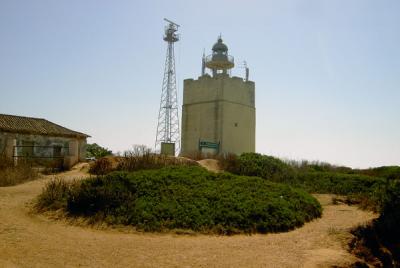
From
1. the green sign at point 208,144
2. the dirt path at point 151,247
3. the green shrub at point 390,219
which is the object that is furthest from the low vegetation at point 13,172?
the green sign at point 208,144

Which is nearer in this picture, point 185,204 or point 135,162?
point 185,204

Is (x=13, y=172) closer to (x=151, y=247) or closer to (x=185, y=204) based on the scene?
(x=185, y=204)

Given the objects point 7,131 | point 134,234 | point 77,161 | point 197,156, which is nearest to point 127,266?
point 134,234

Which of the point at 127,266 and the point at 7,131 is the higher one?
the point at 7,131

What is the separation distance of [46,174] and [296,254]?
44.2 ft

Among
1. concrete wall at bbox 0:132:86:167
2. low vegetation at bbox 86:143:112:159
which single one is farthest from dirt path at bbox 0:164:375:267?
low vegetation at bbox 86:143:112:159

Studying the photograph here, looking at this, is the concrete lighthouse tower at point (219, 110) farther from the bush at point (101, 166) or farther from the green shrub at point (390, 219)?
the green shrub at point (390, 219)

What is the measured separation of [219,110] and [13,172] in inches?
843

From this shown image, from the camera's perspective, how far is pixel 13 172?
49.7 ft

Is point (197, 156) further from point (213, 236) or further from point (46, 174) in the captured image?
point (213, 236)

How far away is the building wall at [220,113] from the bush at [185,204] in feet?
70.3

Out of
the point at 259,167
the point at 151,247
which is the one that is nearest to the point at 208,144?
the point at 259,167

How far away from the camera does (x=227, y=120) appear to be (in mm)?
34375

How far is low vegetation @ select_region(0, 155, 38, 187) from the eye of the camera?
46.9 ft
